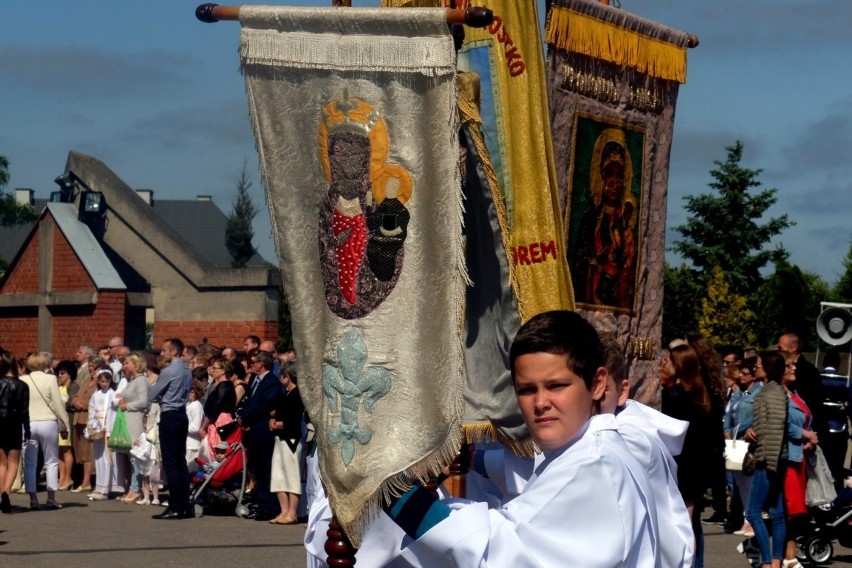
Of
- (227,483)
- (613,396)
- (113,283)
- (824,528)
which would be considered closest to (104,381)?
(227,483)

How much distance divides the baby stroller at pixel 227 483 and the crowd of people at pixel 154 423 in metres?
0.08

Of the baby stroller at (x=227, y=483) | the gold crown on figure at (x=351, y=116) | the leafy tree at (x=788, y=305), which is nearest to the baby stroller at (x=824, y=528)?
the baby stroller at (x=227, y=483)

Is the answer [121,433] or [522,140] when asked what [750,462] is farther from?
[121,433]

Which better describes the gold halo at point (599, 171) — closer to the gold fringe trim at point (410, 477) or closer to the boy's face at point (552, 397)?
the gold fringe trim at point (410, 477)

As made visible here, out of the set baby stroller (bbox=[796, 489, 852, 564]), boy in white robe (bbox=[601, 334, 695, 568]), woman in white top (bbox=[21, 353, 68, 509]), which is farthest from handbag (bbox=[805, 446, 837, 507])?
woman in white top (bbox=[21, 353, 68, 509])

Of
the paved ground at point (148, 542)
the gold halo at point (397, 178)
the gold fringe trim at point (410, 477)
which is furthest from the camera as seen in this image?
the paved ground at point (148, 542)

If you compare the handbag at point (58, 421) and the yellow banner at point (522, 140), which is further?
the handbag at point (58, 421)

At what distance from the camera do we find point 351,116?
4734mm

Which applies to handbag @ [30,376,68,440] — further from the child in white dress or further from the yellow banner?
the yellow banner

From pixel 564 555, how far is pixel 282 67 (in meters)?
2.28

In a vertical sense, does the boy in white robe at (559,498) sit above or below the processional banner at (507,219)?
below

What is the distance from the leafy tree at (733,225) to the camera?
186 feet

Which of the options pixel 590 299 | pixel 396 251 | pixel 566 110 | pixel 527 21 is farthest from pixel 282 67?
pixel 590 299

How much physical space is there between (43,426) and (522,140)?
12.4 meters
